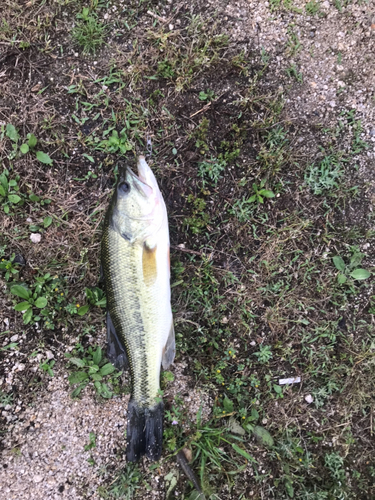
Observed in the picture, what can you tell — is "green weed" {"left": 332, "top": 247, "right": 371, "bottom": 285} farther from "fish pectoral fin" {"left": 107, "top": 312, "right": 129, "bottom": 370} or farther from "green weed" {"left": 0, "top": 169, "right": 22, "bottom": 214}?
"green weed" {"left": 0, "top": 169, "right": 22, "bottom": 214}

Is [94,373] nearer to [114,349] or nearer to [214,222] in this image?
[114,349]

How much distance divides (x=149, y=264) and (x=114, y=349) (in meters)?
0.85

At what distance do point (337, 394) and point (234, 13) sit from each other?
3.82m

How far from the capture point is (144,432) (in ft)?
9.36

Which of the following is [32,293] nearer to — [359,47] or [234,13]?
[234,13]

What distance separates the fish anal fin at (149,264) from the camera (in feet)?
8.70

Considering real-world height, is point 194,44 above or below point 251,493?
above

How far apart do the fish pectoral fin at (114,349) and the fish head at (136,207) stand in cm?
78

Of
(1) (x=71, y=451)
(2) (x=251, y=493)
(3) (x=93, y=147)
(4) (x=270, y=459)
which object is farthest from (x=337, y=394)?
(3) (x=93, y=147)

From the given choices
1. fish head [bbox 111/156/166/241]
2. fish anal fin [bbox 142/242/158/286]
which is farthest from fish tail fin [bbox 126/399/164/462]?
fish head [bbox 111/156/166/241]

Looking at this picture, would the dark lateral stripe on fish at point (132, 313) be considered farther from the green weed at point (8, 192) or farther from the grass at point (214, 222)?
the green weed at point (8, 192)

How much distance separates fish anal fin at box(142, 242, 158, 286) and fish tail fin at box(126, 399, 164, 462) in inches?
43.3

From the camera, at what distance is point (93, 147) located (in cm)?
313

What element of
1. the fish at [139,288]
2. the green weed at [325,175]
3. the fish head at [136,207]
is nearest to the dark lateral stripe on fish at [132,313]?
the fish at [139,288]
